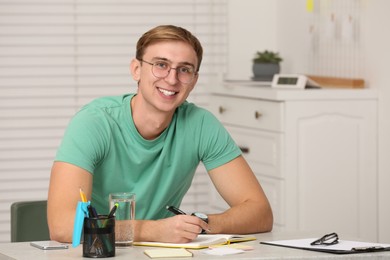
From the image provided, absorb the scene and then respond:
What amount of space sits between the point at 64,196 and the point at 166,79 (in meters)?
0.52

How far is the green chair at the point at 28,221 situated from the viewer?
2916 mm

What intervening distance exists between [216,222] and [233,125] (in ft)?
6.96

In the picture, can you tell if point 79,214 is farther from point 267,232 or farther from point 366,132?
point 366,132

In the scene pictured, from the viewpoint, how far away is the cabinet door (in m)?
4.27

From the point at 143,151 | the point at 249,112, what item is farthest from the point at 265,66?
the point at 143,151

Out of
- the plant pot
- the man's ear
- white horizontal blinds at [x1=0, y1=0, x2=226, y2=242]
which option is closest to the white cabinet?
the plant pot

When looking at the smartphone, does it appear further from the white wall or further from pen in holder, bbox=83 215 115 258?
the white wall

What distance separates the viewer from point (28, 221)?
2.94m

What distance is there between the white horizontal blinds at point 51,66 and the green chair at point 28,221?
2.18 meters

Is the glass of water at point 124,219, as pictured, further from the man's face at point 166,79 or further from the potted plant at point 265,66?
the potted plant at point 265,66

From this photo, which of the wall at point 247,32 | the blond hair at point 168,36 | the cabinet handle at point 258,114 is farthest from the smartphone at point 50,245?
the wall at point 247,32

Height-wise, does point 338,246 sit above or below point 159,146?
below

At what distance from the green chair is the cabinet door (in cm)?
161

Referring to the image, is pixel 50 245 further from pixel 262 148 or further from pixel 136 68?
pixel 262 148
